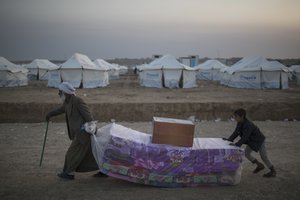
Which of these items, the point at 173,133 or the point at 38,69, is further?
the point at 38,69

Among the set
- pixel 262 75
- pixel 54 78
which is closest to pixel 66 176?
pixel 54 78

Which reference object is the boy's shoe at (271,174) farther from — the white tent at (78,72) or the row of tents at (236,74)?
the white tent at (78,72)

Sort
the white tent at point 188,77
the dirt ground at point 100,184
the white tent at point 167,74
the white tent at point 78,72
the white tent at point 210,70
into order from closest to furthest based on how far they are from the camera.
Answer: the dirt ground at point 100,184
the white tent at point 78,72
the white tent at point 167,74
the white tent at point 188,77
the white tent at point 210,70

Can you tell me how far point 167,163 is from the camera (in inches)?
218

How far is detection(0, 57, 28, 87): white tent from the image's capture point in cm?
2872

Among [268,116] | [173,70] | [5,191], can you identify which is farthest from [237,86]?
[5,191]

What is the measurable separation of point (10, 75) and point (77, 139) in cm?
2542

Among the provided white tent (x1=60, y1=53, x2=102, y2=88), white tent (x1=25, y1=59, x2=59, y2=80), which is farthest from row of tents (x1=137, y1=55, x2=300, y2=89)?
white tent (x1=25, y1=59, x2=59, y2=80)

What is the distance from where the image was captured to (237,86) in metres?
28.4

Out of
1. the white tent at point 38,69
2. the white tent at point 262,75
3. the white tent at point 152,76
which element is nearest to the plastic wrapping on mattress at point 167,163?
the white tent at point 152,76

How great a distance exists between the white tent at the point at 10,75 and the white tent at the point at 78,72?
5.01 metres

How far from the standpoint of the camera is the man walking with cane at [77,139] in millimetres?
5934

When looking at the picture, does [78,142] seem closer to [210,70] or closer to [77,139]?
[77,139]

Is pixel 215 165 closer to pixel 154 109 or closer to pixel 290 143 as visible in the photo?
pixel 290 143
